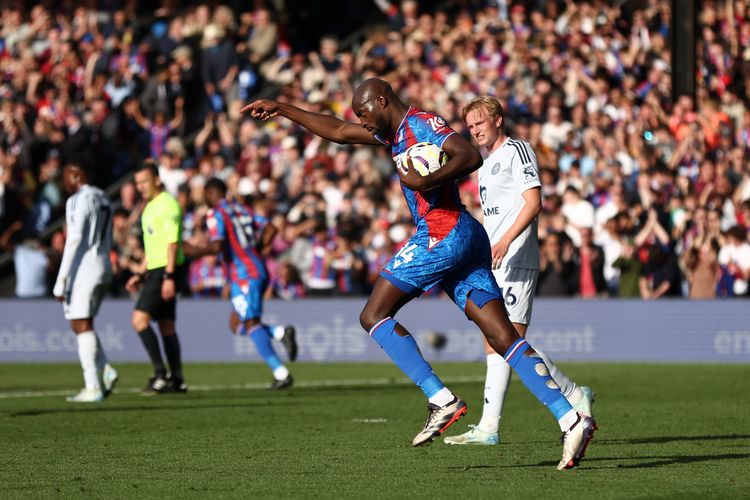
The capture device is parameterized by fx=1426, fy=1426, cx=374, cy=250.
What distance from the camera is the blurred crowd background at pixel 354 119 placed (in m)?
21.4

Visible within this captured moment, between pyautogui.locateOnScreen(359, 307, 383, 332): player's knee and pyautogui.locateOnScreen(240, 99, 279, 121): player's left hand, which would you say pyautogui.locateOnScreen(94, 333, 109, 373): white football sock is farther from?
pyautogui.locateOnScreen(359, 307, 383, 332): player's knee

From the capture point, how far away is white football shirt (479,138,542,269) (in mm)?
9852

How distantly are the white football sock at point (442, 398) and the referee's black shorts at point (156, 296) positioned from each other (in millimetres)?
7279

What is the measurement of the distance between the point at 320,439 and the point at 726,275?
11852mm

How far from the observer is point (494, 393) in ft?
33.0

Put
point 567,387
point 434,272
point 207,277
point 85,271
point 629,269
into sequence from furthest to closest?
point 207,277, point 629,269, point 85,271, point 567,387, point 434,272

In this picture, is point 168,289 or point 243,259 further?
point 243,259

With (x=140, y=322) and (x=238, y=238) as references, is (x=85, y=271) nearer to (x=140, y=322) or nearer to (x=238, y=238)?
(x=140, y=322)

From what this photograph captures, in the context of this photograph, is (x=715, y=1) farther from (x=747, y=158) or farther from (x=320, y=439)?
(x=320, y=439)

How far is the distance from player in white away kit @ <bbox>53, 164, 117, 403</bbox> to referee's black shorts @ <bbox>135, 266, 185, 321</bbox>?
1120 millimetres

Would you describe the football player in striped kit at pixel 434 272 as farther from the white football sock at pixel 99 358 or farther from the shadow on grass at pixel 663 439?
the white football sock at pixel 99 358

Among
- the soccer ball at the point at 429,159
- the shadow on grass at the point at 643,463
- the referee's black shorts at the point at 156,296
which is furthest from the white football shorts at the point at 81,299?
the soccer ball at the point at 429,159

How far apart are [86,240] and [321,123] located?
5.73 metres

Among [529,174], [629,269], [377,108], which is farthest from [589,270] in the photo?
[377,108]
